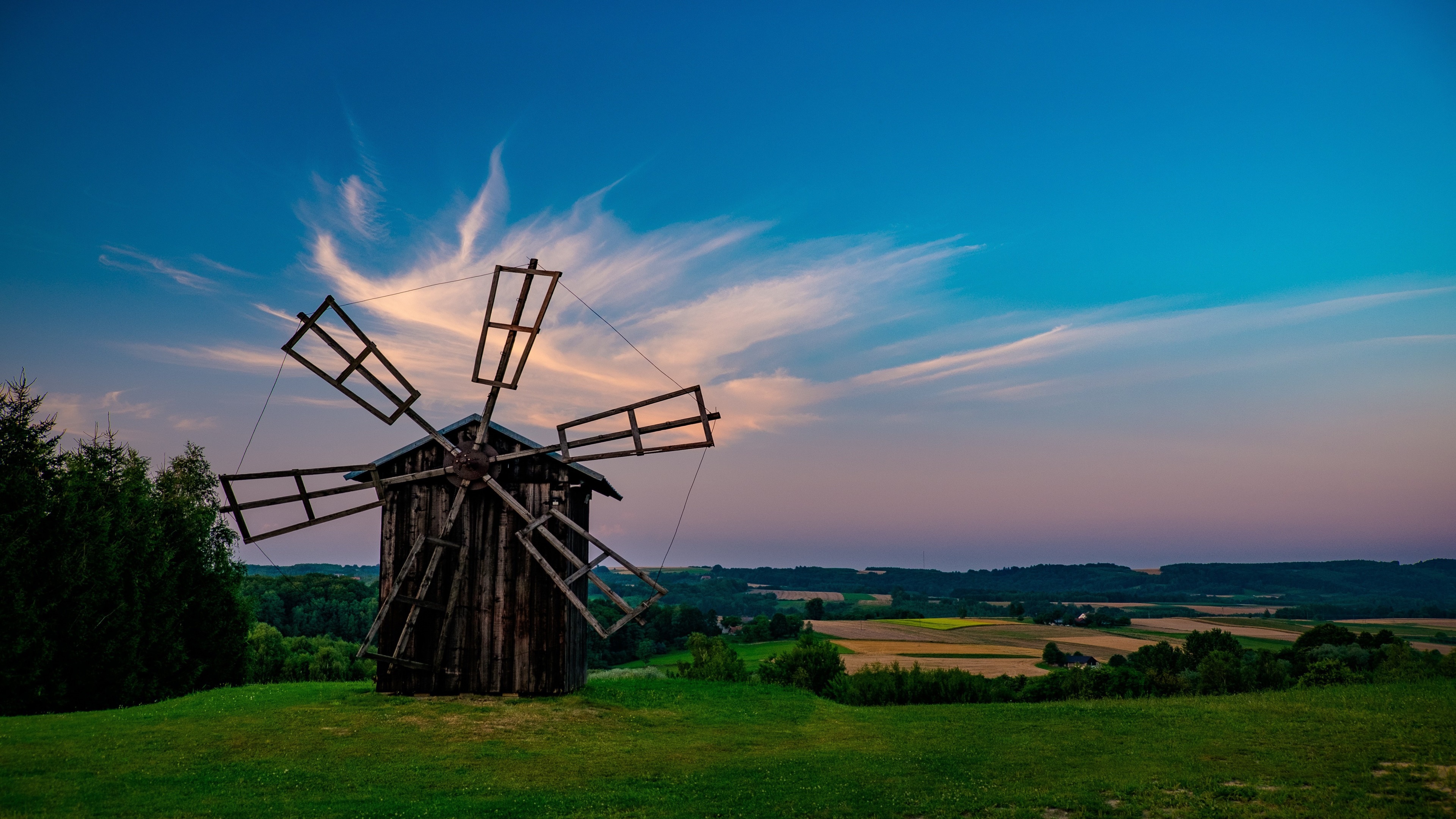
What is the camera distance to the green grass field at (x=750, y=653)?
146 ft

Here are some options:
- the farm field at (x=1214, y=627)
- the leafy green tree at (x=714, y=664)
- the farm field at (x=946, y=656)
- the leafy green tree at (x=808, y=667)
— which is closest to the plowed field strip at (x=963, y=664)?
the farm field at (x=946, y=656)

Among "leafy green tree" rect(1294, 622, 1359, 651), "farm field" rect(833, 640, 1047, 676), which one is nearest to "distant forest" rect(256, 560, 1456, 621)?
"farm field" rect(833, 640, 1047, 676)

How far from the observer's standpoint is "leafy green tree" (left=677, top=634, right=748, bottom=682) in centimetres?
2670

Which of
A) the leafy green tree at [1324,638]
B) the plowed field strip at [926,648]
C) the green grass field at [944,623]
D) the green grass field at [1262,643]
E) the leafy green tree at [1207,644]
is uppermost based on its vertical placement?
the leafy green tree at [1324,638]

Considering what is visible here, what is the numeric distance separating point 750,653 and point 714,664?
23288 millimetres

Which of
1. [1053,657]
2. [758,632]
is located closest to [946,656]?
[1053,657]

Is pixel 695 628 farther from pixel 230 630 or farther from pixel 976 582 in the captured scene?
pixel 976 582

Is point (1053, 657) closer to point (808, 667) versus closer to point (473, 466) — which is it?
point (808, 667)

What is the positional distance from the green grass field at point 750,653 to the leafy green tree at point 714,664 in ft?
41.9

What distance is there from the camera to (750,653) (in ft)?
162

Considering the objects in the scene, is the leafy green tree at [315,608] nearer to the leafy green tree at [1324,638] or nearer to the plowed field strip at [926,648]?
the plowed field strip at [926,648]

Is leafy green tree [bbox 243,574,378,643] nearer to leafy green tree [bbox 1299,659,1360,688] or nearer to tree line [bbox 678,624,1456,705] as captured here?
tree line [bbox 678,624,1456,705]

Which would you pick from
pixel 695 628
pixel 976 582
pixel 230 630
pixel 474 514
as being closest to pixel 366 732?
pixel 474 514

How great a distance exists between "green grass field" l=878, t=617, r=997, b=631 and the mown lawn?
142 ft
